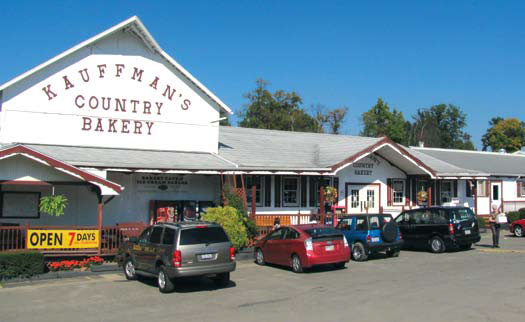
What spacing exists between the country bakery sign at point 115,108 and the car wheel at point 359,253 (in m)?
8.51

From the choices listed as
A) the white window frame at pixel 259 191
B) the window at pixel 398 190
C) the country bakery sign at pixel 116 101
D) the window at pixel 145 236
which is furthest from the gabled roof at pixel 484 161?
the window at pixel 145 236

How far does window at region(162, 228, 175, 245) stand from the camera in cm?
1326

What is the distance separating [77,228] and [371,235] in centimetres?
961

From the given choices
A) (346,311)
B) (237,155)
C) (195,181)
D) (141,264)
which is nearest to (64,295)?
(141,264)

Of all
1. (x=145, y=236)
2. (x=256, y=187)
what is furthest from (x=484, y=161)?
(x=145, y=236)

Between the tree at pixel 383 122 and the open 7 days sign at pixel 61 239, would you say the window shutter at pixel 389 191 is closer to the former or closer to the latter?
the open 7 days sign at pixel 61 239

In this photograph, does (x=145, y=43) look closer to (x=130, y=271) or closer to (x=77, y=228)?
(x=77, y=228)

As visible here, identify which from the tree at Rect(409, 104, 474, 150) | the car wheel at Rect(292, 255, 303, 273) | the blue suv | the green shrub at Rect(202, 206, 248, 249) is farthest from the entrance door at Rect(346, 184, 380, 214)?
the tree at Rect(409, 104, 474, 150)

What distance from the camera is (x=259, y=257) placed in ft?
60.7

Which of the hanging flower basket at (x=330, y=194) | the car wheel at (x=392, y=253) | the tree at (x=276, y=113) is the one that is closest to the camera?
the car wheel at (x=392, y=253)

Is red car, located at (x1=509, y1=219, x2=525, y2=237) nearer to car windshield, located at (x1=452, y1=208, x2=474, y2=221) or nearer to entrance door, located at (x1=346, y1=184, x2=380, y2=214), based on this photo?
entrance door, located at (x1=346, y1=184, x2=380, y2=214)

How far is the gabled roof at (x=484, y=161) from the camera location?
125 ft

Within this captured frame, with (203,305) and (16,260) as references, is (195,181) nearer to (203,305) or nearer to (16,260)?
(16,260)

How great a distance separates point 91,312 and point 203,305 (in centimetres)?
226
